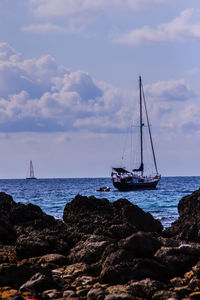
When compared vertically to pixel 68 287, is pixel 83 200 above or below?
above

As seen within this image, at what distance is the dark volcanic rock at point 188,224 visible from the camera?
1571 cm

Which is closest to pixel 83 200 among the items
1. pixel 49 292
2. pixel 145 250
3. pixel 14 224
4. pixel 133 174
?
pixel 14 224

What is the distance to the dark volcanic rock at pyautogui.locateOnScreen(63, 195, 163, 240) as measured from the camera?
48.4 feet

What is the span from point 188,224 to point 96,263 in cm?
536

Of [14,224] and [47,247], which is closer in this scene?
[47,247]

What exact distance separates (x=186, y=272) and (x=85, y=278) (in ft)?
7.61

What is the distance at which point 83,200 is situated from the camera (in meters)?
20.2

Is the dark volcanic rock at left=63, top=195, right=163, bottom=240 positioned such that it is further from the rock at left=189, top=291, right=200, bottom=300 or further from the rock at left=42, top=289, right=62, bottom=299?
the rock at left=189, top=291, right=200, bottom=300

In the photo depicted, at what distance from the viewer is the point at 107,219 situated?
17.2 metres

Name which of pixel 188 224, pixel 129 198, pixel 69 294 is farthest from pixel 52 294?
pixel 129 198

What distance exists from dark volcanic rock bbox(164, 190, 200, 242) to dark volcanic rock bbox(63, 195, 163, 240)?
110cm

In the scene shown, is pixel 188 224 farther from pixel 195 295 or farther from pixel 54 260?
pixel 195 295

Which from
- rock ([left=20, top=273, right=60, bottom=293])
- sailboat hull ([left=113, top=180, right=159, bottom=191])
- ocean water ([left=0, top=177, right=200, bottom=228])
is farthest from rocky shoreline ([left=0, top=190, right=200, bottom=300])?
sailboat hull ([left=113, top=180, right=159, bottom=191])

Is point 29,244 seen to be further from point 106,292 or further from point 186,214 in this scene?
point 186,214
